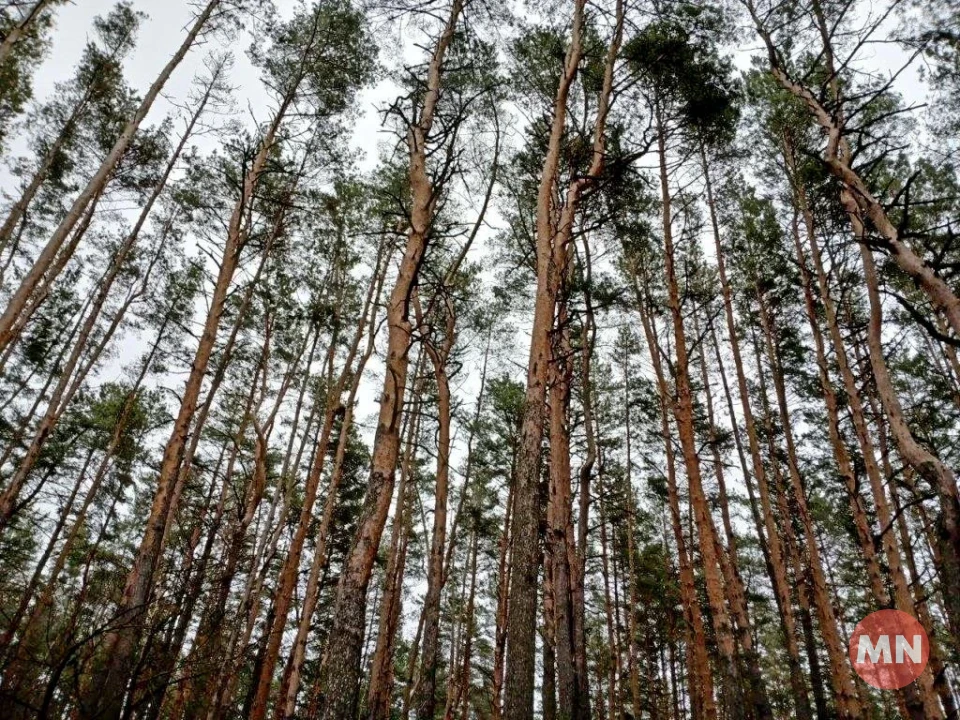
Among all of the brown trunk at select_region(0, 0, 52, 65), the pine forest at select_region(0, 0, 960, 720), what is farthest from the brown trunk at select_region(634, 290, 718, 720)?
the brown trunk at select_region(0, 0, 52, 65)

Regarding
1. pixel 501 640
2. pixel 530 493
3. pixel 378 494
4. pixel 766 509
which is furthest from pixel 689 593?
pixel 378 494

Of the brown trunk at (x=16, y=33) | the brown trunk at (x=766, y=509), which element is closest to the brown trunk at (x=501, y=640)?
the brown trunk at (x=766, y=509)

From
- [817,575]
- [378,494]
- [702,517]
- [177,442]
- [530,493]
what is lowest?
[378,494]

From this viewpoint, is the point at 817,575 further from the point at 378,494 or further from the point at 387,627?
the point at 378,494

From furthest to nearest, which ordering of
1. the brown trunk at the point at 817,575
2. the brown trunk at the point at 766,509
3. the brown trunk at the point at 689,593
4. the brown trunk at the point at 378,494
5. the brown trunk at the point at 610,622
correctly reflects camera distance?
the brown trunk at the point at 610,622 < the brown trunk at the point at 766,509 < the brown trunk at the point at 817,575 < the brown trunk at the point at 689,593 < the brown trunk at the point at 378,494

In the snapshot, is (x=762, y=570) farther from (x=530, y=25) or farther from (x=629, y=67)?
(x=530, y=25)

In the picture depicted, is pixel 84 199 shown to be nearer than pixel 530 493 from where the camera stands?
No

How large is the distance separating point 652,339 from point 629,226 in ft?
8.02

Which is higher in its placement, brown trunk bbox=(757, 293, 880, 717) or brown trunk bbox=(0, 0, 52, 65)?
brown trunk bbox=(0, 0, 52, 65)

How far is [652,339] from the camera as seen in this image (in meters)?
8.00

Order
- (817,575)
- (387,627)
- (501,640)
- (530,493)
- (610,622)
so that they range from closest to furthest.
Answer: (530,493)
(817,575)
(387,627)
(501,640)
(610,622)

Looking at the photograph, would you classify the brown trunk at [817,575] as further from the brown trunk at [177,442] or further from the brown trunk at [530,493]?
the brown trunk at [177,442]

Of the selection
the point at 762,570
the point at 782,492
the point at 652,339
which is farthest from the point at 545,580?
the point at 762,570

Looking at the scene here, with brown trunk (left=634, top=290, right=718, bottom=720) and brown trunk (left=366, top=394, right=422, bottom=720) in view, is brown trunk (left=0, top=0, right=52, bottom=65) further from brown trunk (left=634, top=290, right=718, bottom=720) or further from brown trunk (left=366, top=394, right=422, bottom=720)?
brown trunk (left=634, top=290, right=718, bottom=720)
